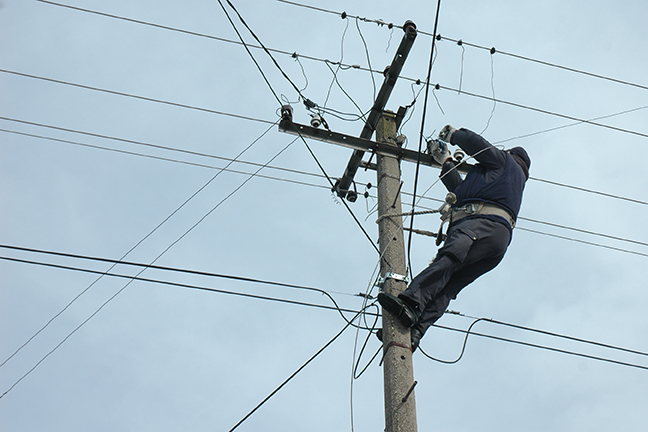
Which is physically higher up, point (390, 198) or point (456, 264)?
point (390, 198)

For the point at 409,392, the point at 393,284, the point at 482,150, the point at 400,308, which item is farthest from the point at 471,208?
the point at 409,392

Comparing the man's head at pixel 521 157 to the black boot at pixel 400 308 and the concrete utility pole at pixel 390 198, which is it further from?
the black boot at pixel 400 308

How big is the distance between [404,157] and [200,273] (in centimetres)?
221

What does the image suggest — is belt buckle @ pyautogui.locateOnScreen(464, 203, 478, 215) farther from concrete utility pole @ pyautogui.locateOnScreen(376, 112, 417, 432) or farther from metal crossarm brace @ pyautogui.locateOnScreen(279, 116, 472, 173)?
metal crossarm brace @ pyautogui.locateOnScreen(279, 116, 472, 173)

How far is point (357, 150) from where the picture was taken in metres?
6.54

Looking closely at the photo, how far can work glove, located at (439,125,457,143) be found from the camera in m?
6.07

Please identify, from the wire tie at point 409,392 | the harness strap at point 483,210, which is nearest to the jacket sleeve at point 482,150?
the harness strap at point 483,210

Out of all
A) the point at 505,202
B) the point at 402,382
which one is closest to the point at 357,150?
the point at 505,202

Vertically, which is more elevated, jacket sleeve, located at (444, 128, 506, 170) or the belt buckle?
jacket sleeve, located at (444, 128, 506, 170)

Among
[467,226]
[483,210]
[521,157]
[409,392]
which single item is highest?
[521,157]

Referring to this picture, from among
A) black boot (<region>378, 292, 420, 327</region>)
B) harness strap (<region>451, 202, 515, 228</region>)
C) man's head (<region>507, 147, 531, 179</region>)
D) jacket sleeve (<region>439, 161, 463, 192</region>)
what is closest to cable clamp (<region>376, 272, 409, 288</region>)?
black boot (<region>378, 292, 420, 327</region>)

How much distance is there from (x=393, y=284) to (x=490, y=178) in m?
1.34

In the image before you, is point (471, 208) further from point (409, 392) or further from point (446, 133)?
point (409, 392)

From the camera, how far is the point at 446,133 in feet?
20.1
